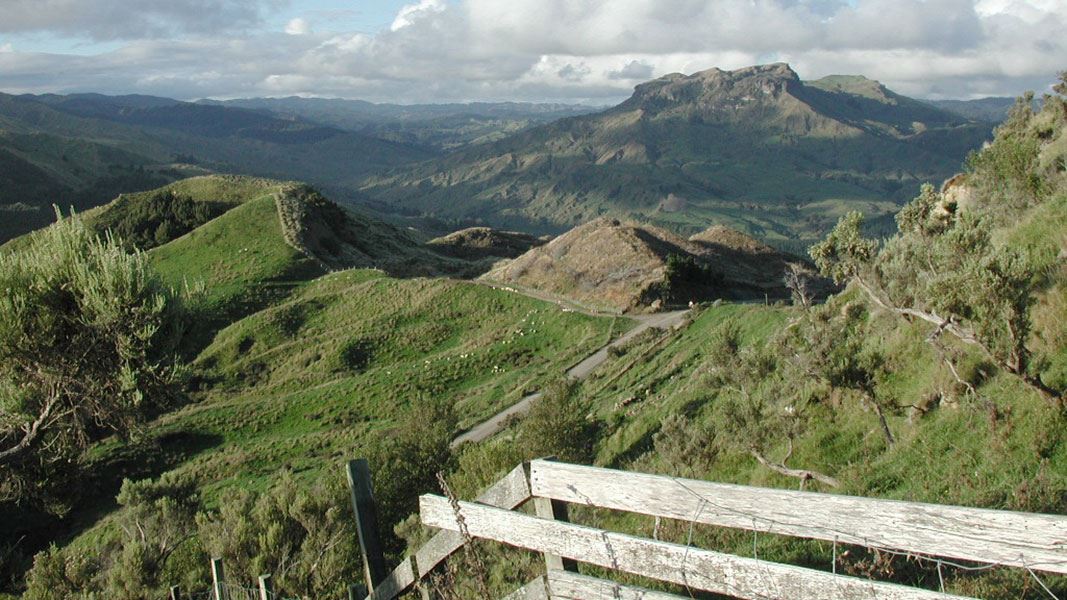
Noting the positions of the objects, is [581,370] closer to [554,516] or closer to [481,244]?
[554,516]

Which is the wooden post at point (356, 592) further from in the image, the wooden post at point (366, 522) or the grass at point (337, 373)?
the grass at point (337, 373)

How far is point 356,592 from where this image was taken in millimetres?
7613

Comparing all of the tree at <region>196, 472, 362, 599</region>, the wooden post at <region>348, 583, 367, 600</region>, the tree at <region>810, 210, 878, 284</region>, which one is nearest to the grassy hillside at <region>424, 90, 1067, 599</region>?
the tree at <region>810, 210, 878, 284</region>

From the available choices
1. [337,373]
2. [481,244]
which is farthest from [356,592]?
[481,244]

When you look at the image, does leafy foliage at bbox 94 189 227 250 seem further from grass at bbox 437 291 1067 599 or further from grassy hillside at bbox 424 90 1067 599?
grass at bbox 437 291 1067 599

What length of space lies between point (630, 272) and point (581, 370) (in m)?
13.5

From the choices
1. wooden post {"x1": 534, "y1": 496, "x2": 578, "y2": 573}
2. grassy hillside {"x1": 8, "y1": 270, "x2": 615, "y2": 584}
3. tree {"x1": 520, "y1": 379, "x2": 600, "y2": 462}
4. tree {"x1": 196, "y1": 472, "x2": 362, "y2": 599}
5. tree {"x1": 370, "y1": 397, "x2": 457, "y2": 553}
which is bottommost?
grassy hillside {"x1": 8, "y1": 270, "x2": 615, "y2": 584}

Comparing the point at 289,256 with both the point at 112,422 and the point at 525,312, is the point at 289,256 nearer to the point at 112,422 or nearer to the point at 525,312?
the point at 525,312

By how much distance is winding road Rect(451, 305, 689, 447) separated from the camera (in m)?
35.2

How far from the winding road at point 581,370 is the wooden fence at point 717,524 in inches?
926

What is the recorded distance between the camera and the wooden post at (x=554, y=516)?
545 cm

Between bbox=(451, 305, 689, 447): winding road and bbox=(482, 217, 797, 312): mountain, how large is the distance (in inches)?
84.0

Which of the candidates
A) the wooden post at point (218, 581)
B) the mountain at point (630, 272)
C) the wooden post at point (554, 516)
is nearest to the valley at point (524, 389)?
the mountain at point (630, 272)

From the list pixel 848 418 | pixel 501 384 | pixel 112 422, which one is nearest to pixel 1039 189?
pixel 848 418
